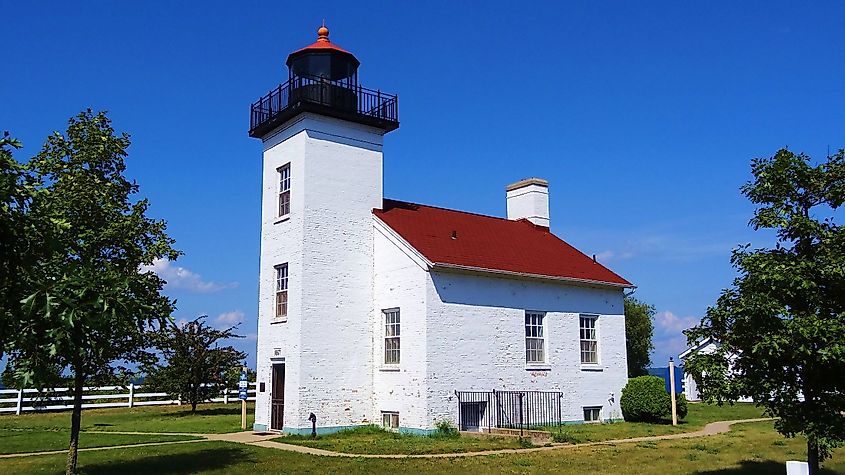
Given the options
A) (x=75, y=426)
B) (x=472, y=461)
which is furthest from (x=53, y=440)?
(x=472, y=461)

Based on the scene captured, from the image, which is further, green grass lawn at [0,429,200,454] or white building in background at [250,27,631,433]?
white building in background at [250,27,631,433]

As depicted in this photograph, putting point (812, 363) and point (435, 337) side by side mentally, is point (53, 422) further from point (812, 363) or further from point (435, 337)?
point (812, 363)

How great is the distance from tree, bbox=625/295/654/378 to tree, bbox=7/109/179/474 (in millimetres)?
32225

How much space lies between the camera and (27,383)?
896 cm

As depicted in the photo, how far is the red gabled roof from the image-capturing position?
70.0 ft

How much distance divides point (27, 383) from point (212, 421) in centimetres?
1640

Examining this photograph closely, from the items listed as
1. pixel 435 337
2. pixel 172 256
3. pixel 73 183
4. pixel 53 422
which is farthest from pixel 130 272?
pixel 53 422

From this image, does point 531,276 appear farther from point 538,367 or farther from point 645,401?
point 645,401

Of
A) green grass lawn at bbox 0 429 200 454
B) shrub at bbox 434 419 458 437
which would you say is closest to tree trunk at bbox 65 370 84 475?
green grass lawn at bbox 0 429 200 454

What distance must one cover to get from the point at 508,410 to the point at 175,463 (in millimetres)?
10158

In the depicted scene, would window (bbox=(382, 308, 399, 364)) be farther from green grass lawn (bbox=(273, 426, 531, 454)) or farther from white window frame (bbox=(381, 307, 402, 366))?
green grass lawn (bbox=(273, 426, 531, 454))

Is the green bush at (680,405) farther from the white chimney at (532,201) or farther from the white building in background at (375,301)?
the white chimney at (532,201)

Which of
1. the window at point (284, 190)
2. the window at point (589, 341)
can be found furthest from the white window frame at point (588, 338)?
the window at point (284, 190)

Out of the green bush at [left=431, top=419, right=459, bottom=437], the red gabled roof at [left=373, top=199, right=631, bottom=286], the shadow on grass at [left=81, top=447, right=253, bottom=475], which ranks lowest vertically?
the shadow on grass at [left=81, top=447, right=253, bottom=475]
